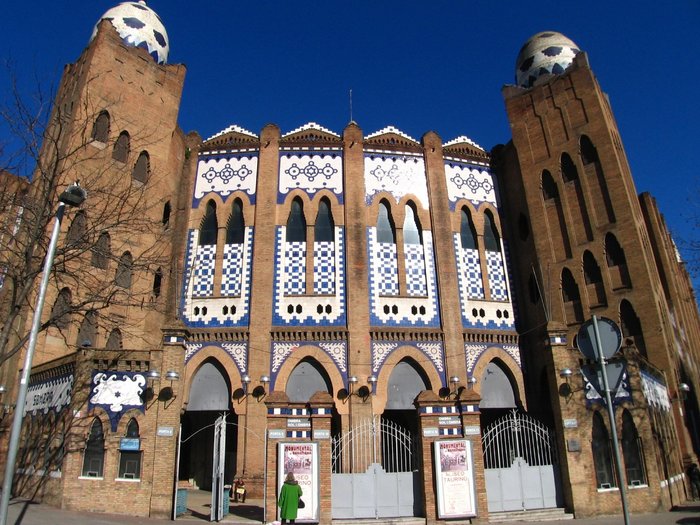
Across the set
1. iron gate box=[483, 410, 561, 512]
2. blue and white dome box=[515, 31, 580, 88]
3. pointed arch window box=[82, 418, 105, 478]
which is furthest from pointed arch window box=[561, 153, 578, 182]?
pointed arch window box=[82, 418, 105, 478]

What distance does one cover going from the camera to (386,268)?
1855 cm

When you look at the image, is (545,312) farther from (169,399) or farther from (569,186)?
(169,399)

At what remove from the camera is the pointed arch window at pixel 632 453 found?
12953mm

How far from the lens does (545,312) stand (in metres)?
17.8

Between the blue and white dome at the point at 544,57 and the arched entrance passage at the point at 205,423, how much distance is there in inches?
646

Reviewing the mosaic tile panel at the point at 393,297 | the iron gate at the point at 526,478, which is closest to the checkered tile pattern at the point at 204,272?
the mosaic tile panel at the point at 393,297

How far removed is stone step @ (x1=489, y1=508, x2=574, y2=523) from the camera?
1131 centimetres

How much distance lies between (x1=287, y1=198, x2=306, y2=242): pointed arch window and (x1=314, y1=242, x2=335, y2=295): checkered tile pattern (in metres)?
0.68

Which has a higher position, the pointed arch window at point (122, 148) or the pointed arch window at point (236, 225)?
the pointed arch window at point (122, 148)

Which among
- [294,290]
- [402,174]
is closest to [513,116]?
[402,174]

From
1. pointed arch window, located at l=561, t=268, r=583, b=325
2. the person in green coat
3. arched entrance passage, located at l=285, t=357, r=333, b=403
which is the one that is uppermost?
pointed arch window, located at l=561, t=268, r=583, b=325

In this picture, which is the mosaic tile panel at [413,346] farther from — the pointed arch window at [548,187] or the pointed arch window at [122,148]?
the pointed arch window at [122,148]

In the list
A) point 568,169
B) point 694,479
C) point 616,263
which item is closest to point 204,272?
point 568,169

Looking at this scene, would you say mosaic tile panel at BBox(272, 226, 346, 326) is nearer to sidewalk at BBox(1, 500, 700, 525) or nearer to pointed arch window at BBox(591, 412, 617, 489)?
sidewalk at BBox(1, 500, 700, 525)
